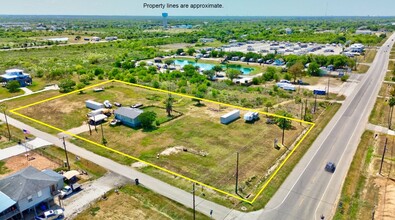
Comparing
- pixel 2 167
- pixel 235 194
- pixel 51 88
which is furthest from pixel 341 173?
pixel 51 88

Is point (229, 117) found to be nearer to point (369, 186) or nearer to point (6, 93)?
point (369, 186)

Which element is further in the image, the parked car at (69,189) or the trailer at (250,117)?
the trailer at (250,117)

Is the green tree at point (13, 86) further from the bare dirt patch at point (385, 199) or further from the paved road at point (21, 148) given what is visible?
the bare dirt patch at point (385, 199)

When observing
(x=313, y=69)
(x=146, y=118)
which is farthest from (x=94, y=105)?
(x=313, y=69)

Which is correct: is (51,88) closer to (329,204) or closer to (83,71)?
(83,71)

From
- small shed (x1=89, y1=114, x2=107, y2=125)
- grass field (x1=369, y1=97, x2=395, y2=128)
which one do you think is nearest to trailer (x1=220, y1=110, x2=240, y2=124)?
small shed (x1=89, y1=114, x2=107, y2=125)

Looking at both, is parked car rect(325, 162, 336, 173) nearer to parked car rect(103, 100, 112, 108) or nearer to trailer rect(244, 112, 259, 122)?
trailer rect(244, 112, 259, 122)

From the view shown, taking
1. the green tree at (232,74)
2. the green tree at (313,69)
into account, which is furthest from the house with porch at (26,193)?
the green tree at (313,69)
